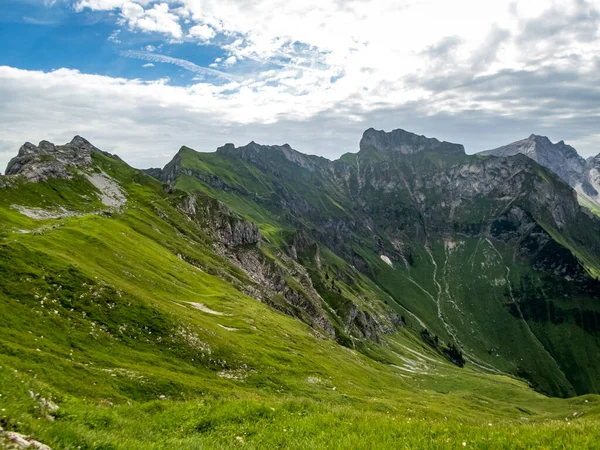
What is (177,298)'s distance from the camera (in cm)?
8031

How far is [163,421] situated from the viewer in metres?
16.3

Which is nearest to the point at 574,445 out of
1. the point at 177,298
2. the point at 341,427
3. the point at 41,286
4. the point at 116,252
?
the point at 341,427

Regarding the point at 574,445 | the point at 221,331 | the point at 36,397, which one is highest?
the point at 574,445

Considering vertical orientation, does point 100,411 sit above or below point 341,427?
below

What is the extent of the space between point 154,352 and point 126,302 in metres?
10.1

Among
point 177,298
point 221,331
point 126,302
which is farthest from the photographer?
point 177,298

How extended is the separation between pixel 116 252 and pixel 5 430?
8230 cm

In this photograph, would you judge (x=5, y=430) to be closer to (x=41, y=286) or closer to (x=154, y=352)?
(x=154, y=352)

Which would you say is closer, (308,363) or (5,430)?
(5,430)

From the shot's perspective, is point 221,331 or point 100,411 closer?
point 100,411

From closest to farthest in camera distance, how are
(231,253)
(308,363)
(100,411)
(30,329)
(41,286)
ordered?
(100,411), (30,329), (41,286), (308,363), (231,253)

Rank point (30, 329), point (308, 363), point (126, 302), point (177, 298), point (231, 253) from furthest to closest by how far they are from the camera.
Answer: point (231, 253) → point (177, 298) → point (308, 363) → point (126, 302) → point (30, 329)

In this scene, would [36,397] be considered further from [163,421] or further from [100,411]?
[163,421]

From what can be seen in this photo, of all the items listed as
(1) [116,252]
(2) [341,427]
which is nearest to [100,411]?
(2) [341,427]
